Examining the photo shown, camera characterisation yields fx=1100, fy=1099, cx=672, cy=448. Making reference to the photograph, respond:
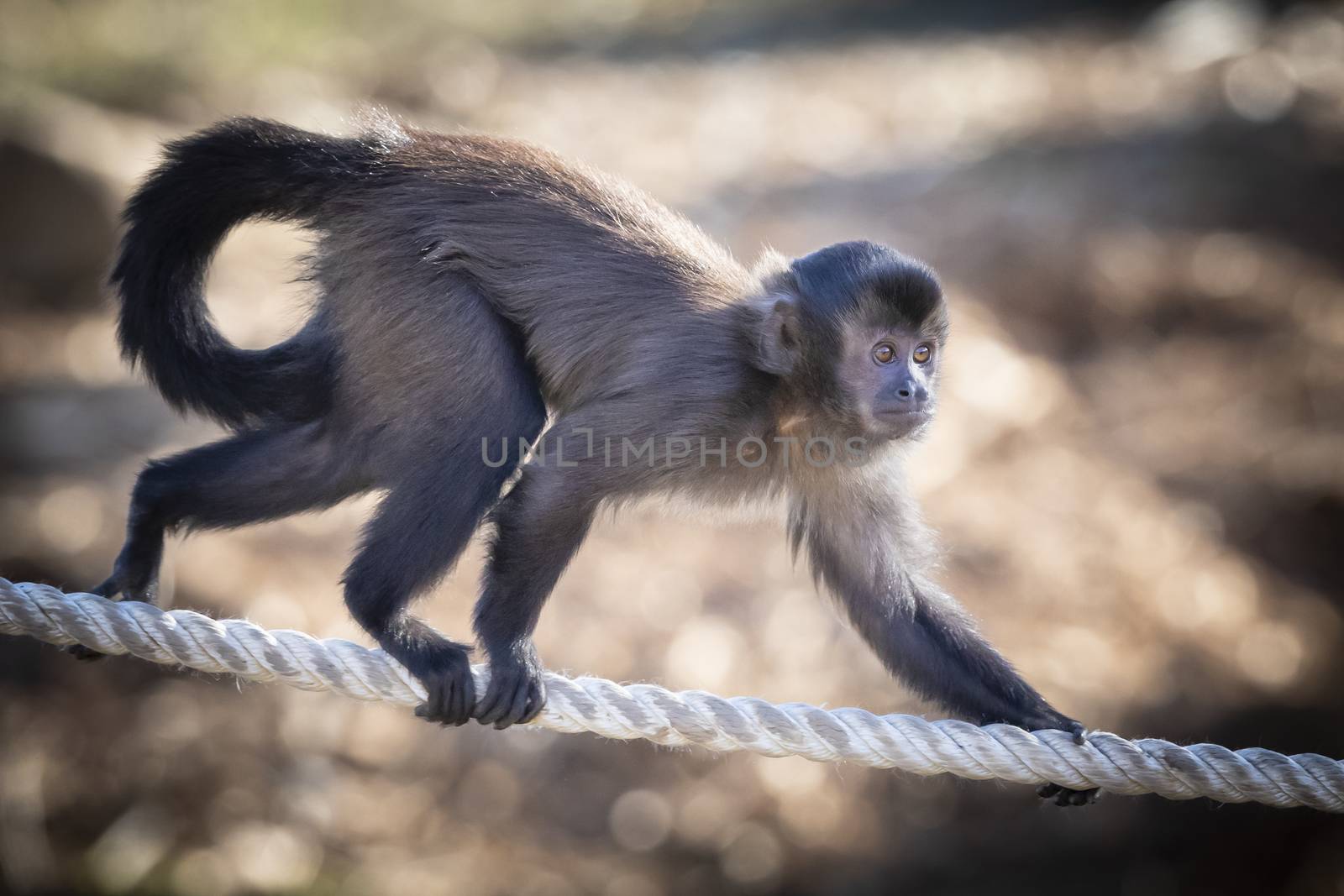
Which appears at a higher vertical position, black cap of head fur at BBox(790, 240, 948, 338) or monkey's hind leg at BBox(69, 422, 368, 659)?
black cap of head fur at BBox(790, 240, 948, 338)

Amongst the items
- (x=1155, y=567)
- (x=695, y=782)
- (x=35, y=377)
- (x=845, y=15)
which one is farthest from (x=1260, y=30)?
(x=35, y=377)

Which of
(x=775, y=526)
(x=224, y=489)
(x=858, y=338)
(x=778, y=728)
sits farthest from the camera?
(x=775, y=526)

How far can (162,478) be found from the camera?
437cm

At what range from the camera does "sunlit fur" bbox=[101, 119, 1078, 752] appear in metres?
4.11

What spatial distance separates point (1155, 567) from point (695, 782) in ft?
15.4

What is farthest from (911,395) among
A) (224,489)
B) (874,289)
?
(224,489)

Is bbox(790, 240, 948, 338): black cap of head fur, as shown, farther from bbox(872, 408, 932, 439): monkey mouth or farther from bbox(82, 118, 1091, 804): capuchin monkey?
bbox(872, 408, 932, 439): monkey mouth

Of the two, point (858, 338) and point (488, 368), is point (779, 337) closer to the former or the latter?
point (858, 338)

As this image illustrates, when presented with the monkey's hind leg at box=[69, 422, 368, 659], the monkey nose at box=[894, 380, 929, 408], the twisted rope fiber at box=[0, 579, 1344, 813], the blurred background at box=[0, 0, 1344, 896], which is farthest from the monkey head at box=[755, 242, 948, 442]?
the monkey's hind leg at box=[69, 422, 368, 659]

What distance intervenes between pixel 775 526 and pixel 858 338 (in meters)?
4.89

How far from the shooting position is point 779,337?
4.52m

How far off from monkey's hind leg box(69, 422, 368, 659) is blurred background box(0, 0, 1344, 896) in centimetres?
71

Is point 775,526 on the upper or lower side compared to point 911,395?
lower

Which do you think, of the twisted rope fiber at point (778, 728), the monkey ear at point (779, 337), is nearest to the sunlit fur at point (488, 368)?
the monkey ear at point (779, 337)
